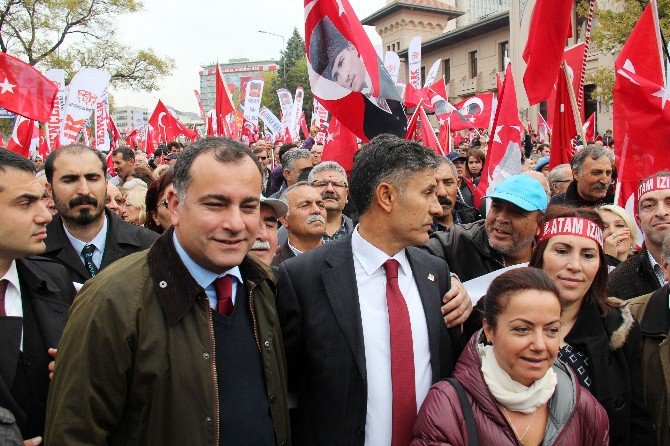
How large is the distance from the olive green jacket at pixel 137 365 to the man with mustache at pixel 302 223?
242 centimetres

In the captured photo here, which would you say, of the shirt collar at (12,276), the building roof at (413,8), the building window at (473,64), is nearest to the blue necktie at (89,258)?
the shirt collar at (12,276)

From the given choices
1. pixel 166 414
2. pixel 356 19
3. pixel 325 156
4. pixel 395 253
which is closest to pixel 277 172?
pixel 325 156

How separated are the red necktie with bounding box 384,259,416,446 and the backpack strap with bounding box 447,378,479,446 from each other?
17 cm

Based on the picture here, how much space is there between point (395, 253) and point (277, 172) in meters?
6.94

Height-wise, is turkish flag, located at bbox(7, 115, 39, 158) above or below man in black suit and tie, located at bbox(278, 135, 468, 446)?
above

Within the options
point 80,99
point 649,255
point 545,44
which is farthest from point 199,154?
point 80,99

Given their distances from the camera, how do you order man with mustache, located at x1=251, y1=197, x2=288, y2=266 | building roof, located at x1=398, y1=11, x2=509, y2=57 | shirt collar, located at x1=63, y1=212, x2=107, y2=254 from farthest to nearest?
building roof, located at x1=398, y1=11, x2=509, y2=57
shirt collar, located at x1=63, y1=212, x2=107, y2=254
man with mustache, located at x1=251, y1=197, x2=288, y2=266

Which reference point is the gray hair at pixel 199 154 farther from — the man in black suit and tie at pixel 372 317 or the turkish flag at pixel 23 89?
the turkish flag at pixel 23 89

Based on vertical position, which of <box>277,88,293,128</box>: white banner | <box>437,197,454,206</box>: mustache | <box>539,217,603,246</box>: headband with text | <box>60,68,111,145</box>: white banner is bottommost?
<box>539,217,603,246</box>: headband with text

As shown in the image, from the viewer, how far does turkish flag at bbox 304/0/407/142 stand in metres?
4.79

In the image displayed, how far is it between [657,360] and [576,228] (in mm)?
707

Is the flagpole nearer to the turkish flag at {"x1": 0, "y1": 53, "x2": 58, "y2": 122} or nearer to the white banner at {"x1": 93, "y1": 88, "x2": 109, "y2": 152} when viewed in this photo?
the turkish flag at {"x1": 0, "y1": 53, "x2": 58, "y2": 122}

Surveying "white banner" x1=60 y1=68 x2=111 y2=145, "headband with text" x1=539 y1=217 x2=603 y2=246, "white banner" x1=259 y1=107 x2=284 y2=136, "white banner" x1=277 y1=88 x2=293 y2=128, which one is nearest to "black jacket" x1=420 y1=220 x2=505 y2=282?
"headband with text" x1=539 y1=217 x2=603 y2=246

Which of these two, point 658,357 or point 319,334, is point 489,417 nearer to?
point 319,334
